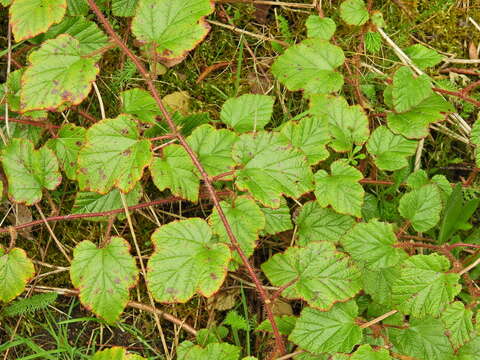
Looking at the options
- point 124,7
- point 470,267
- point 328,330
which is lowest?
point 328,330

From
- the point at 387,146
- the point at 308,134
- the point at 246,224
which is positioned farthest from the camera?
the point at 387,146

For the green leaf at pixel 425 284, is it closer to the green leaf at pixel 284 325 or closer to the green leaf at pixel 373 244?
the green leaf at pixel 373 244

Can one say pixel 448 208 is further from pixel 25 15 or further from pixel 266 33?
pixel 25 15

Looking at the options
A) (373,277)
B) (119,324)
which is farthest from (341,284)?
(119,324)

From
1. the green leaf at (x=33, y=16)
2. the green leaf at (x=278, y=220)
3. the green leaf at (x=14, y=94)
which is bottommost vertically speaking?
the green leaf at (x=278, y=220)

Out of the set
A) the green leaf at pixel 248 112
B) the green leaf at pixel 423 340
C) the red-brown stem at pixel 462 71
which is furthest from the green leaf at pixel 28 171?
the red-brown stem at pixel 462 71

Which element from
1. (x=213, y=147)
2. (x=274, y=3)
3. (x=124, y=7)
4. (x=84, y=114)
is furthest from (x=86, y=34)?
(x=274, y=3)

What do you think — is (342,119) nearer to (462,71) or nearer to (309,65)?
(309,65)
